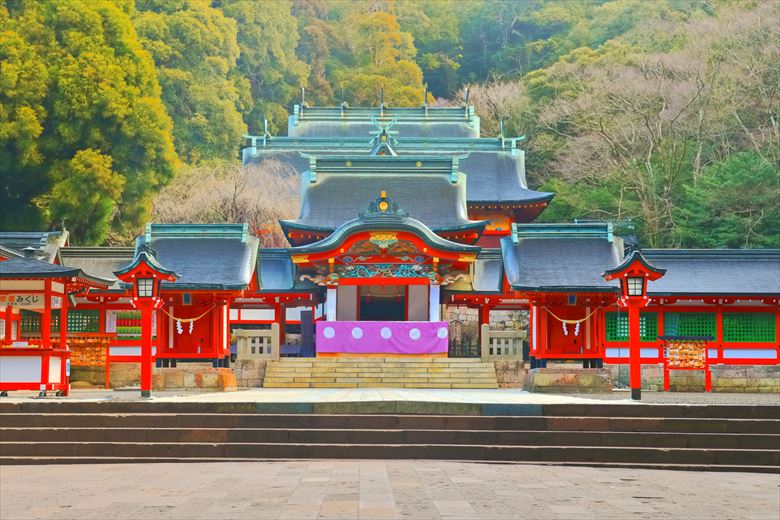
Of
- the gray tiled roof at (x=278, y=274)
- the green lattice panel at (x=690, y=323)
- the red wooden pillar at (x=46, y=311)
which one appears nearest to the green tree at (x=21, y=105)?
the gray tiled roof at (x=278, y=274)

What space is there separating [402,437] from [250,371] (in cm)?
1277

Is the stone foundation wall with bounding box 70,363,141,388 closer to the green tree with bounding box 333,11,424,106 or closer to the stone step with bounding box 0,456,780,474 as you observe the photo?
the stone step with bounding box 0,456,780,474

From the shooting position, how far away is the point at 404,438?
1814 cm

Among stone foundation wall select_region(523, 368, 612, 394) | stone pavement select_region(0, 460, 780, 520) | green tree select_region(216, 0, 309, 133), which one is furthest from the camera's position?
green tree select_region(216, 0, 309, 133)

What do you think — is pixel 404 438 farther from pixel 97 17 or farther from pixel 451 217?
pixel 97 17

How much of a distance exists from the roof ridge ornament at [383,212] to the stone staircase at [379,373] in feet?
13.8

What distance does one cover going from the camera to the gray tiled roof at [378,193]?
39406 mm

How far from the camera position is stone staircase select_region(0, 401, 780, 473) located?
1752 centimetres

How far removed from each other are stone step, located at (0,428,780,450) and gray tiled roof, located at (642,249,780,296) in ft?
40.8

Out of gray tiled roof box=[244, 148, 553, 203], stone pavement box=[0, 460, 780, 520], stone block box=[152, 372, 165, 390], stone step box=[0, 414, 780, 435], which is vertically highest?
gray tiled roof box=[244, 148, 553, 203]

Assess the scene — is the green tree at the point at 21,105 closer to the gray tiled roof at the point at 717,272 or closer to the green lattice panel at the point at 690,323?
the gray tiled roof at the point at 717,272

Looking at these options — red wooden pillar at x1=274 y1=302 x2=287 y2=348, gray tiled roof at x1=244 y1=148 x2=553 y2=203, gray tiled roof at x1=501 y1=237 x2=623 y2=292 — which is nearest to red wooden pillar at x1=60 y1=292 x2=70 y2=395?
red wooden pillar at x1=274 y1=302 x2=287 y2=348

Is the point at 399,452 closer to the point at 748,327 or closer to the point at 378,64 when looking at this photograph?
the point at 748,327

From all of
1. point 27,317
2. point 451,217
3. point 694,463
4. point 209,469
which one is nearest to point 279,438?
point 209,469
